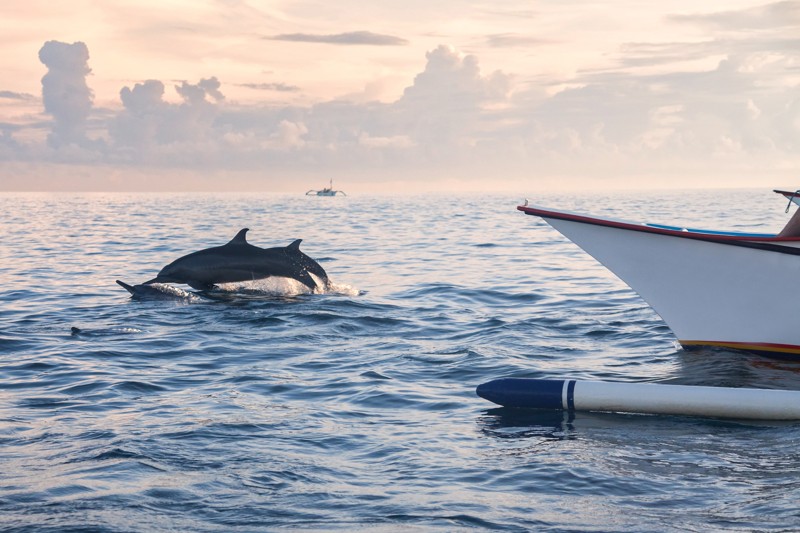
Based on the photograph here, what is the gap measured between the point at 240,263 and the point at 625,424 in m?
9.93

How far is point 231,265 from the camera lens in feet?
55.6

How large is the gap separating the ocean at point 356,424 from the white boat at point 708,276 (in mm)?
372

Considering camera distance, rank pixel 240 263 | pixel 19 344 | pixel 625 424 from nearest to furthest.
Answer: pixel 625 424, pixel 19 344, pixel 240 263

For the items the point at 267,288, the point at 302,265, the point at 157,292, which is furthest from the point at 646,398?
the point at 157,292

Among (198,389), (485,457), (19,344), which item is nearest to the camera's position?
(485,457)

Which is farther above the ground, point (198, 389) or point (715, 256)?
point (715, 256)

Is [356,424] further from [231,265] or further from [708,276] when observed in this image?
[231,265]

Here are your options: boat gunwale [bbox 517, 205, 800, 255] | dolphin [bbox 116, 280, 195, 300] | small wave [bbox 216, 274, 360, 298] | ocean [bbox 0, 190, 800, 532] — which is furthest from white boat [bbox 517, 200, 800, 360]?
dolphin [bbox 116, 280, 195, 300]

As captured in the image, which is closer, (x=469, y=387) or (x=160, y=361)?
(x=469, y=387)

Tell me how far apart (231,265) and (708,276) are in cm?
874

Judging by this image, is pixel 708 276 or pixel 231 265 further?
pixel 231 265

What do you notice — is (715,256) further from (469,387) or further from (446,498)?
(446,498)

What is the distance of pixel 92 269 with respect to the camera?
→ 80.8 ft

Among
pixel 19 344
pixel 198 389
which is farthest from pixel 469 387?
pixel 19 344
